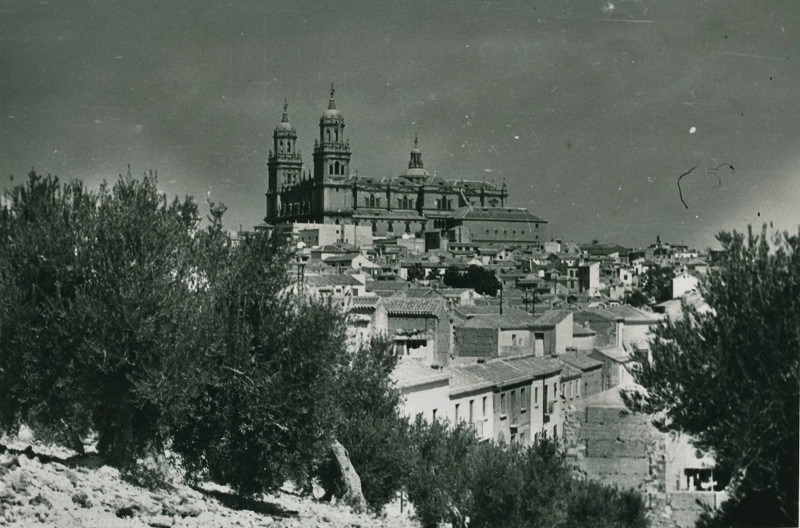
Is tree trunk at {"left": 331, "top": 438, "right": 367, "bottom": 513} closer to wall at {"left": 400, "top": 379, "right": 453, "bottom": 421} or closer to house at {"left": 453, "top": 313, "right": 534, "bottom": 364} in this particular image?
wall at {"left": 400, "top": 379, "right": 453, "bottom": 421}

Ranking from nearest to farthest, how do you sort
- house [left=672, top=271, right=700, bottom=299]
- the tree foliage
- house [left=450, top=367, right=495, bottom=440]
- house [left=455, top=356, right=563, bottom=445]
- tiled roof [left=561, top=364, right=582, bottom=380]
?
1. house [left=450, top=367, right=495, bottom=440]
2. house [left=455, top=356, right=563, bottom=445]
3. tiled roof [left=561, top=364, right=582, bottom=380]
4. house [left=672, top=271, right=700, bottom=299]
5. the tree foliage

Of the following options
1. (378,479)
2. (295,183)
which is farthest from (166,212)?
(295,183)

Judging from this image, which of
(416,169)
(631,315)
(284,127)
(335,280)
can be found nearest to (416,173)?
(416,169)

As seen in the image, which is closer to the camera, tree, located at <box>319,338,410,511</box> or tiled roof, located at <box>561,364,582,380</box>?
tree, located at <box>319,338,410,511</box>

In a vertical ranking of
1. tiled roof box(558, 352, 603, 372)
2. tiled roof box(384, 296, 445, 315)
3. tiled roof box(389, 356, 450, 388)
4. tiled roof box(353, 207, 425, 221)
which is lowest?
tiled roof box(389, 356, 450, 388)

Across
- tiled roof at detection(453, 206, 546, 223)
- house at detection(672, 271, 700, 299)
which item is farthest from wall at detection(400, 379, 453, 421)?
tiled roof at detection(453, 206, 546, 223)

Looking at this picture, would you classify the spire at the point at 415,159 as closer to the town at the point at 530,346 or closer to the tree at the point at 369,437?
the town at the point at 530,346

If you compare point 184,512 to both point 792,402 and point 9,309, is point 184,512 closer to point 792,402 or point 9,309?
point 9,309
